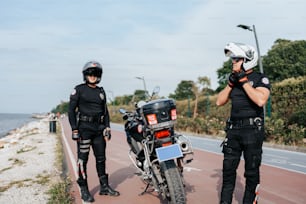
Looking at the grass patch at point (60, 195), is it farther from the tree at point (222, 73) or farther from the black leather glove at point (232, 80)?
the tree at point (222, 73)

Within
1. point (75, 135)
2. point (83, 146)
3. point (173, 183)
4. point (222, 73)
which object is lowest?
point (173, 183)

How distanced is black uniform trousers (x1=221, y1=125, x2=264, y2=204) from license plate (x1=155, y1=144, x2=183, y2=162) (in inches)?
26.8

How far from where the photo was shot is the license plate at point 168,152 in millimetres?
4699

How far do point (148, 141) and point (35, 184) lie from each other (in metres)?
3.03

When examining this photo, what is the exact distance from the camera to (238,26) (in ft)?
58.8

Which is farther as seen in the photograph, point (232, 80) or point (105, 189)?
point (105, 189)

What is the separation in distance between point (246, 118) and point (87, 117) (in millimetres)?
2589

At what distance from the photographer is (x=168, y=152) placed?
4.74 m

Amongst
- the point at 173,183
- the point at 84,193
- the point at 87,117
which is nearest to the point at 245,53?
the point at 173,183

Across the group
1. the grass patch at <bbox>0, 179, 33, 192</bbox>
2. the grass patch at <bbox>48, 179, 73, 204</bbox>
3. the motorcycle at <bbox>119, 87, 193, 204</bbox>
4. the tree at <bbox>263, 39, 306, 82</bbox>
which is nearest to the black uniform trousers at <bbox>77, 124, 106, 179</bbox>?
the grass patch at <bbox>48, 179, 73, 204</bbox>

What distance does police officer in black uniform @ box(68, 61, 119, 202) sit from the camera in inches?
220

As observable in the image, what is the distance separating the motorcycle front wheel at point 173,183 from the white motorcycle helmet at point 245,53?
1630 mm

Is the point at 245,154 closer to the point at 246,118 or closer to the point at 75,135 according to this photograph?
the point at 246,118

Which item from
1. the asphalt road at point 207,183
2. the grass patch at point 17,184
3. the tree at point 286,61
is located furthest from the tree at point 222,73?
the grass patch at point 17,184
